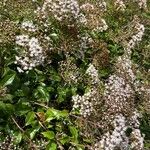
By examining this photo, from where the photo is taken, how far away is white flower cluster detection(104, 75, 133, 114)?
399 cm

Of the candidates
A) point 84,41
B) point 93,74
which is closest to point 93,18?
point 84,41

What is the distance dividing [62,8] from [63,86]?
68cm

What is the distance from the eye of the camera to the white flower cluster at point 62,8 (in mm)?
4406

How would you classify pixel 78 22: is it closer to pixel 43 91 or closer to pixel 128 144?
pixel 43 91

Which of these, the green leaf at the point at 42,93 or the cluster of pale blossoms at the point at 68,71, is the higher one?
the cluster of pale blossoms at the point at 68,71

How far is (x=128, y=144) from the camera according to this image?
412cm

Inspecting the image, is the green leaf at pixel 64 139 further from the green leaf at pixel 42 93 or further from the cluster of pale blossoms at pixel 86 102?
the green leaf at pixel 42 93

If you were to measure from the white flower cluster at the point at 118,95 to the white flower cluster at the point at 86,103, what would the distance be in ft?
0.36

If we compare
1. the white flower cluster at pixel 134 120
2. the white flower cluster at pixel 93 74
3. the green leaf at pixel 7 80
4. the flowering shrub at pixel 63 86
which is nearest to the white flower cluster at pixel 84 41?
the flowering shrub at pixel 63 86

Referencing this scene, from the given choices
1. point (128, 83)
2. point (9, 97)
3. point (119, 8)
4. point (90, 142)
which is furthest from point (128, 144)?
point (119, 8)

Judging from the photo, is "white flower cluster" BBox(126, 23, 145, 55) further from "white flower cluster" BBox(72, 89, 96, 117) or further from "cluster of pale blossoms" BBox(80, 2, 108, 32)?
"white flower cluster" BBox(72, 89, 96, 117)

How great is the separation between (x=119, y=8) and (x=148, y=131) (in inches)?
63.9

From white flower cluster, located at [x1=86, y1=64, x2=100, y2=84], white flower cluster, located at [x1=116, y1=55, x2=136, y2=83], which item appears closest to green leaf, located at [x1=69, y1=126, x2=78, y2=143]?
white flower cluster, located at [x1=86, y1=64, x2=100, y2=84]

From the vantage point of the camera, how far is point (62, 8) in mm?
4418
